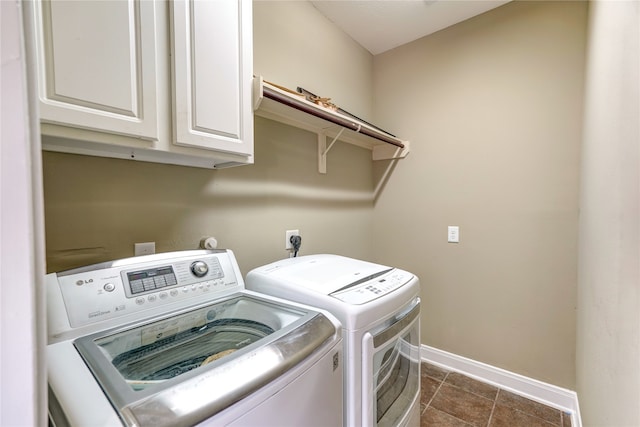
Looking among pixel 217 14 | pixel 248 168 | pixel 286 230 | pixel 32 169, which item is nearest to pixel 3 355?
pixel 32 169

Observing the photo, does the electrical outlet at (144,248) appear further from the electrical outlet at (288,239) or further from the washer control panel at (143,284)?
the electrical outlet at (288,239)

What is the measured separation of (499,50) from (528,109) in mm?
479

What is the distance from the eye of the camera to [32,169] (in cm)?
34

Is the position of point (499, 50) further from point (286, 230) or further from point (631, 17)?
point (286, 230)

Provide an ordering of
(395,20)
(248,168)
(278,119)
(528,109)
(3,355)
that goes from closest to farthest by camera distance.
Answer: (3,355) → (248,168) → (278,119) → (528,109) → (395,20)

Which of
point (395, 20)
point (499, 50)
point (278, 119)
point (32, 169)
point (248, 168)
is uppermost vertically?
point (395, 20)

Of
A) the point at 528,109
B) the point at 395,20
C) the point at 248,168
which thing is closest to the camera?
the point at 248,168

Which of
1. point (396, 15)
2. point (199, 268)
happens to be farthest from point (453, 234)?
point (199, 268)

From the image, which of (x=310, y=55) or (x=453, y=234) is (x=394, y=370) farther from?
(x=310, y=55)

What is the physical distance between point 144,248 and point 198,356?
55 cm

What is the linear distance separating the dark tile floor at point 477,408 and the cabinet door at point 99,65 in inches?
83.4

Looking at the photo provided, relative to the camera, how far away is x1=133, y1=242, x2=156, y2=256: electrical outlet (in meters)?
1.15

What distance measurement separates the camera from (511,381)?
1905mm

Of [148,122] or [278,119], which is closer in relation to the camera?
[148,122]
